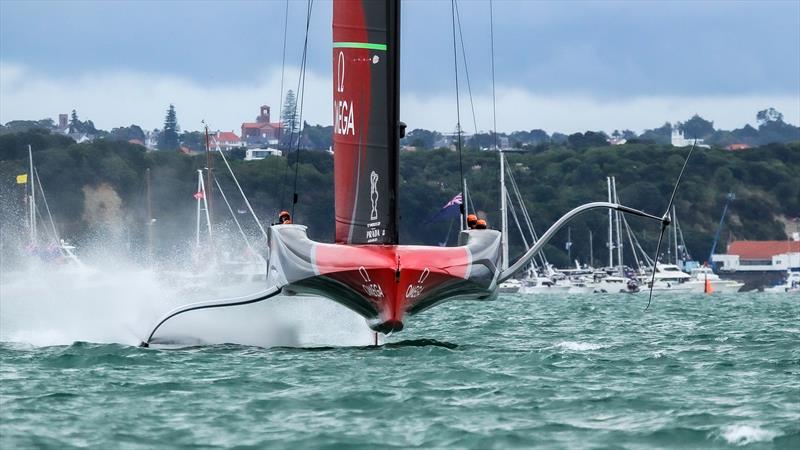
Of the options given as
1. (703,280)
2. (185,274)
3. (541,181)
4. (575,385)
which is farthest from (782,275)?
(575,385)

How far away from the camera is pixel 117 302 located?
2133cm

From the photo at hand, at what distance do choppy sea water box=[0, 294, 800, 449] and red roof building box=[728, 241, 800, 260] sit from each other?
229 ft

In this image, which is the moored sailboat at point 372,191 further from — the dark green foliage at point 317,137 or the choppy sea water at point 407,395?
the dark green foliage at point 317,137

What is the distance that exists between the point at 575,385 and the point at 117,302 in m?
10.2

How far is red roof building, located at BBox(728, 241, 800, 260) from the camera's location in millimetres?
85938

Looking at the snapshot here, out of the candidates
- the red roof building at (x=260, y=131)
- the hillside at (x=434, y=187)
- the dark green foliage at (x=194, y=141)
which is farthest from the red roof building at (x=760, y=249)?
the red roof building at (x=260, y=131)

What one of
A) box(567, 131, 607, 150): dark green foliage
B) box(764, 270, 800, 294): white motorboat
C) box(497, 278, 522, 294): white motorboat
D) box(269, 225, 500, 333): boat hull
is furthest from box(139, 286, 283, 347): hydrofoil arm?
box(567, 131, 607, 150): dark green foliage

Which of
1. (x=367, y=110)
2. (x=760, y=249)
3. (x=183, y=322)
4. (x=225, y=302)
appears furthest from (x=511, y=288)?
(x=225, y=302)

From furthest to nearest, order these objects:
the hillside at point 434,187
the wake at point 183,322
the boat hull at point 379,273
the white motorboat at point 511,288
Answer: the hillside at point 434,187, the white motorboat at point 511,288, the wake at point 183,322, the boat hull at point 379,273

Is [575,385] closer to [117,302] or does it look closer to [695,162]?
[117,302]

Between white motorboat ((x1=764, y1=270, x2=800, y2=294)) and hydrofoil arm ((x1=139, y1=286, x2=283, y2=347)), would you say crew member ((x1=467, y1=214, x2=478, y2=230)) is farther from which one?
white motorboat ((x1=764, y1=270, x2=800, y2=294))

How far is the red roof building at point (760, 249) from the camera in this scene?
3383 inches

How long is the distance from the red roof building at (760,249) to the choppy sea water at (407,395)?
69847 millimetres

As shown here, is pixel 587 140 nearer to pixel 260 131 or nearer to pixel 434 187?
pixel 434 187
